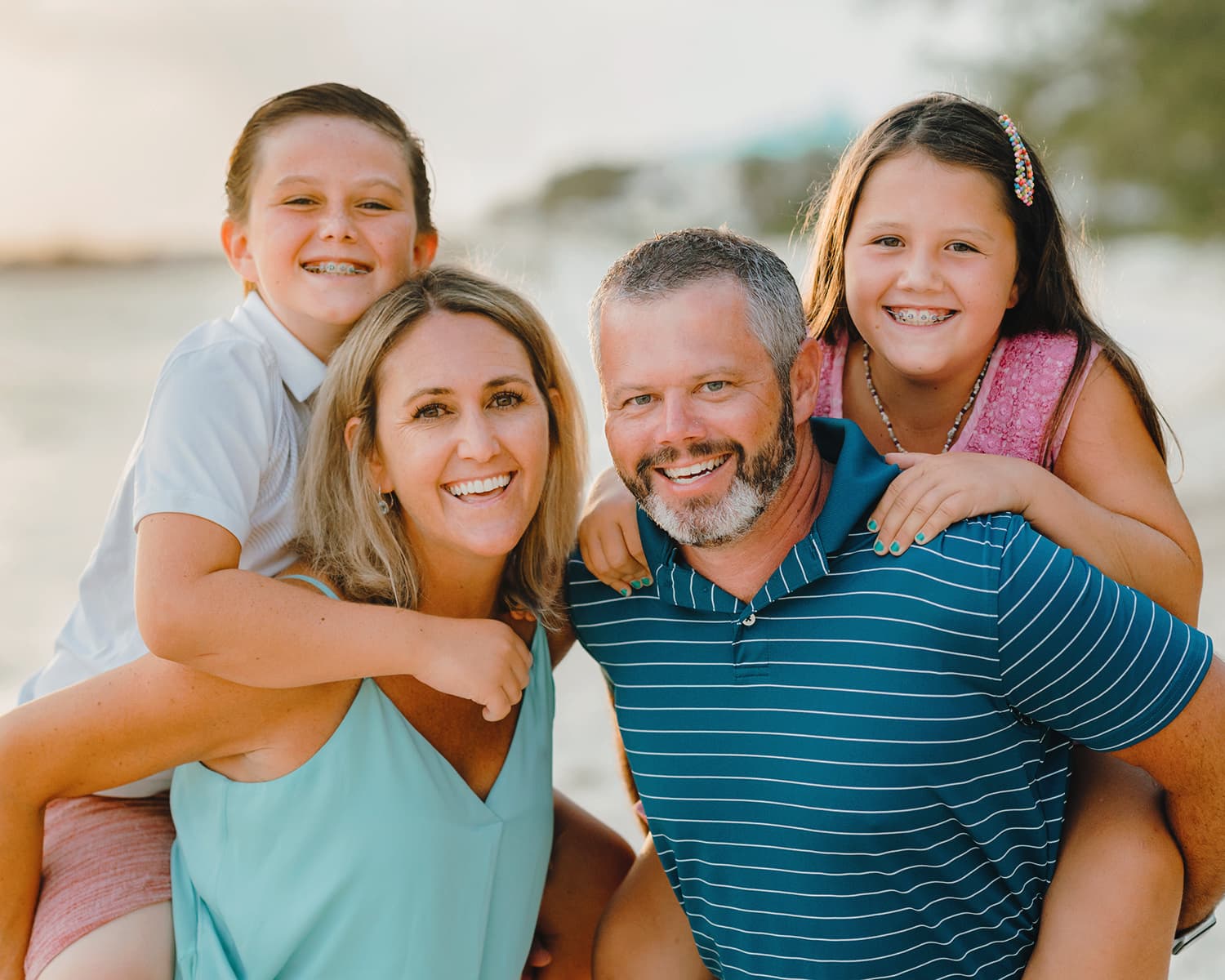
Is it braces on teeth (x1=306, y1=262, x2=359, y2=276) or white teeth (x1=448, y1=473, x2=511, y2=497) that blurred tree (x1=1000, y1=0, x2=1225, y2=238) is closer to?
braces on teeth (x1=306, y1=262, x2=359, y2=276)

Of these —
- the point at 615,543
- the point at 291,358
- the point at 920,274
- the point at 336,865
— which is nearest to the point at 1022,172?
the point at 920,274

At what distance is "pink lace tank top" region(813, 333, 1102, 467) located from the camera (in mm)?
2812

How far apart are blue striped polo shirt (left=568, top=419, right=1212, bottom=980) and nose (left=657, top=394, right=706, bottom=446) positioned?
10.7 inches

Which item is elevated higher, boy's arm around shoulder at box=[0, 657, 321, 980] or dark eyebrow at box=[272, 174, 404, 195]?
dark eyebrow at box=[272, 174, 404, 195]

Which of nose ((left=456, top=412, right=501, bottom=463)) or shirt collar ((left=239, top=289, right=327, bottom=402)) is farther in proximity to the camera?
shirt collar ((left=239, top=289, right=327, bottom=402))

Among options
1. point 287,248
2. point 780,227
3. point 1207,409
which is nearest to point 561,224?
point 780,227

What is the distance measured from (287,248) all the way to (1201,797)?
2.24m

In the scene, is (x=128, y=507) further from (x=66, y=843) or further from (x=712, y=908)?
(x=712, y=908)

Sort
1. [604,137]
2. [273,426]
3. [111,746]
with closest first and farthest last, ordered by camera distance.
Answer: [111,746] < [273,426] < [604,137]

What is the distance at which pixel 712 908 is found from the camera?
100 inches

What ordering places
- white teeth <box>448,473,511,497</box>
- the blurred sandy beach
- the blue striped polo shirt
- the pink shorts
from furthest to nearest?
1. the blurred sandy beach
2. white teeth <box>448,473,511,497</box>
3. the pink shorts
4. the blue striped polo shirt

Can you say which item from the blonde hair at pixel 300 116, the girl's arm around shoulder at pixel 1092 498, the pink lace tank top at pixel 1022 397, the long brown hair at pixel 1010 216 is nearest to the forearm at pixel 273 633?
the girl's arm around shoulder at pixel 1092 498

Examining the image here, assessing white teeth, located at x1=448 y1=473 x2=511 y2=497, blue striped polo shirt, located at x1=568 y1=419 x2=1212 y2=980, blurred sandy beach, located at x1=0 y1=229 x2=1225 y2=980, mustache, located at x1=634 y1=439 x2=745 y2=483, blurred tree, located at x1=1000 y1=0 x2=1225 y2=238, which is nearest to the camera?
blue striped polo shirt, located at x1=568 y1=419 x2=1212 y2=980

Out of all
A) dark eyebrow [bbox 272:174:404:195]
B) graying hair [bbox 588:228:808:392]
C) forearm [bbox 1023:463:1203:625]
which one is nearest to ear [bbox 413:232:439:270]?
dark eyebrow [bbox 272:174:404:195]
